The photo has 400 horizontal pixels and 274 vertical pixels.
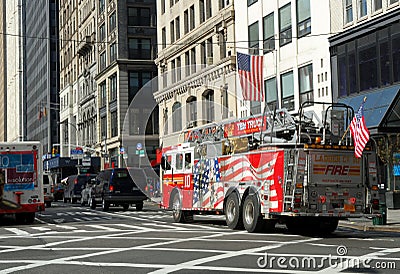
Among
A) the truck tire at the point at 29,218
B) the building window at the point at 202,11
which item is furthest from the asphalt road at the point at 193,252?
the building window at the point at 202,11

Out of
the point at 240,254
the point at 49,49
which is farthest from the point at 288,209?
the point at 49,49

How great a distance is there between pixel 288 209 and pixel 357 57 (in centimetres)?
1651

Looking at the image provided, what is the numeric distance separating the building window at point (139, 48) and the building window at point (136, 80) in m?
1.70

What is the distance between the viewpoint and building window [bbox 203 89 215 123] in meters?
45.5

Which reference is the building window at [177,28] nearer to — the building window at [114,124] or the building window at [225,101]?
the building window at [225,101]

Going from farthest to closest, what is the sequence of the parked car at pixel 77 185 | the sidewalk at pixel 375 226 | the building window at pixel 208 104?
the parked car at pixel 77 185 < the building window at pixel 208 104 < the sidewalk at pixel 375 226

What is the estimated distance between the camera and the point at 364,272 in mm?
11555

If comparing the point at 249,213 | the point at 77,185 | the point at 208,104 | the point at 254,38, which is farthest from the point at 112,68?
the point at 249,213

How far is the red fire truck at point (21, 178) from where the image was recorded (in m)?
25.7

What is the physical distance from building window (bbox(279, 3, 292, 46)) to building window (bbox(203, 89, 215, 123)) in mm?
7612

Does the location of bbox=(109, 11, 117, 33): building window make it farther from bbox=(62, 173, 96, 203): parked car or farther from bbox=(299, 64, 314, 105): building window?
bbox=(299, 64, 314, 105): building window

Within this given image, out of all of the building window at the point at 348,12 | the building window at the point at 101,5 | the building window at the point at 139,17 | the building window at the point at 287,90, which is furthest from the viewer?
the building window at the point at 101,5

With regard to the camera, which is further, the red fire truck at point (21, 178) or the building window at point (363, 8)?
the building window at point (363, 8)

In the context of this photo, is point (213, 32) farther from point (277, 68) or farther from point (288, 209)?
point (288, 209)
